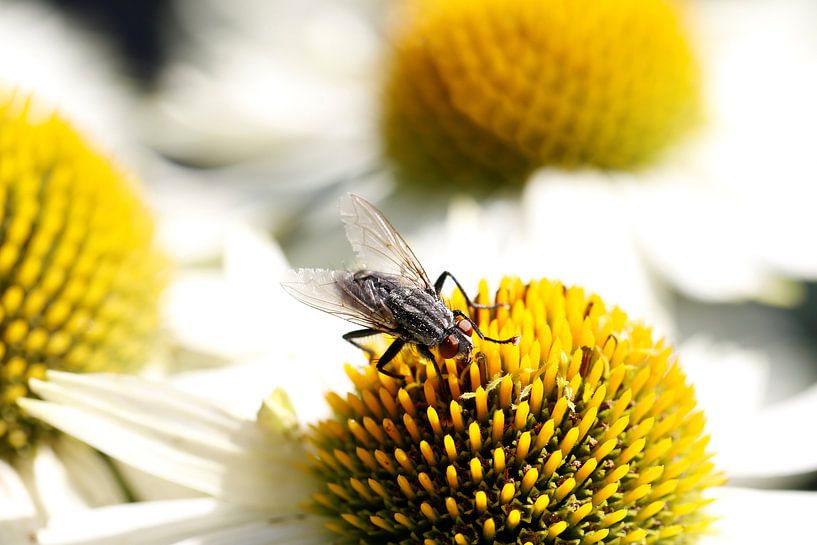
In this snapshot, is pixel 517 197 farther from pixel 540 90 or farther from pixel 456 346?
pixel 456 346

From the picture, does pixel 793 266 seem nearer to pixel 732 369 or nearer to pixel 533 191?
pixel 732 369

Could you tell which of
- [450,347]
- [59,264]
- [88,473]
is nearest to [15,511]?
[88,473]

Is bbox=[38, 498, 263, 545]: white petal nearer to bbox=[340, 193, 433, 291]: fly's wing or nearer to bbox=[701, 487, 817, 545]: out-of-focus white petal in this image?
bbox=[340, 193, 433, 291]: fly's wing

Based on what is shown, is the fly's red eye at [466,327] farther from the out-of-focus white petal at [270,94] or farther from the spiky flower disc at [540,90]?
the out-of-focus white petal at [270,94]

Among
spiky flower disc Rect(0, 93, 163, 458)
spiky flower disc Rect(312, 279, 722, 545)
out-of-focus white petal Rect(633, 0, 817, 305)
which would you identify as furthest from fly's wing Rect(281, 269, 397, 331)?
out-of-focus white petal Rect(633, 0, 817, 305)

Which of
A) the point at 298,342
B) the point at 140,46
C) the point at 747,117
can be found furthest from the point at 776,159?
the point at 140,46

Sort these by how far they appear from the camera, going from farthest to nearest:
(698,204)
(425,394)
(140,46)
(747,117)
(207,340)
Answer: (140,46)
(747,117)
(698,204)
(207,340)
(425,394)

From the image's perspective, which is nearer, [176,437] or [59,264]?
[176,437]
